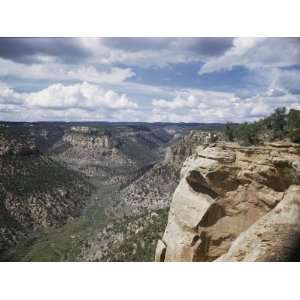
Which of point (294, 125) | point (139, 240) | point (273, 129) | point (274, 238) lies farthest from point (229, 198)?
point (139, 240)

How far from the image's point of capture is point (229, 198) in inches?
796

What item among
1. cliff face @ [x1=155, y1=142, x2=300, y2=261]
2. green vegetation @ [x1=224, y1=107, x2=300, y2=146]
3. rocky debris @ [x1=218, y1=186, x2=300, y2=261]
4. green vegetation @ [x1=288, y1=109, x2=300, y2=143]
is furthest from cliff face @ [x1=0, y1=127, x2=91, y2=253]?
rocky debris @ [x1=218, y1=186, x2=300, y2=261]

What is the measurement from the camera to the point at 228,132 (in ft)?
90.3

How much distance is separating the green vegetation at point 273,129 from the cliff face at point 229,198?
1226 millimetres

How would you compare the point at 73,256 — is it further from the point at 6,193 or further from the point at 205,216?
the point at 205,216

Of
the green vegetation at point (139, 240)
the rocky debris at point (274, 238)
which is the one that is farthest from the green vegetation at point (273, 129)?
the green vegetation at point (139, 240)

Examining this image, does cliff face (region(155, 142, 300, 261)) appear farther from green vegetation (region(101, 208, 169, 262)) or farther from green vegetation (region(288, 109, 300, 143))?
green vegetation (region(101, 208, 169, 262))

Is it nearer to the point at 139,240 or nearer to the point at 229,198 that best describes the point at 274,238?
the point at 229,198

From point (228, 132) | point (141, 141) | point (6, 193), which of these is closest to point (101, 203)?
point (6, 193)

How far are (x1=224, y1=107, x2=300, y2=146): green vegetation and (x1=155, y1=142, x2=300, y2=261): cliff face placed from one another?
1.23 meters

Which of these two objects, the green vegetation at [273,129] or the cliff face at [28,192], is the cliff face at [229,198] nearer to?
the green vegetation at [273,129]

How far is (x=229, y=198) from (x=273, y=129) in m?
5.28

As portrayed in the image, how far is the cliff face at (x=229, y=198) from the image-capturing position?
1867cm

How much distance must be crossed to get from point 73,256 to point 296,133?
39.0m
